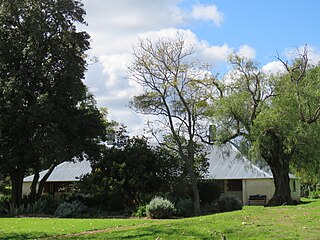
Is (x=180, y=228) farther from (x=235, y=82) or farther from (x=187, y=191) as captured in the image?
(x=235, y=82)

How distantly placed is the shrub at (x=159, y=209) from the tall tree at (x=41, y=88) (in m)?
7.52

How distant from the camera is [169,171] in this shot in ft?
98.7

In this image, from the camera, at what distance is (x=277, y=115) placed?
28.1m

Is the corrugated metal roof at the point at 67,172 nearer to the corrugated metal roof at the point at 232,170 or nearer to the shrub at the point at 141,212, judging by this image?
the corrugated metal roof at the point at 232,170

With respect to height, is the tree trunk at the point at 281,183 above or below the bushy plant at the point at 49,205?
above

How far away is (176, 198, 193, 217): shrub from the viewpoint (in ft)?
81.4

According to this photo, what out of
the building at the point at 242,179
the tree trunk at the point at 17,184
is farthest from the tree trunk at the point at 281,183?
the tree trunk at the point at 17,184

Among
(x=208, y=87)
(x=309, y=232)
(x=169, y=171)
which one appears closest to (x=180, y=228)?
(x=309, y=232)

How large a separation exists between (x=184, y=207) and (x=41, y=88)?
1159cm

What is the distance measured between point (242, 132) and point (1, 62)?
15.6 metres

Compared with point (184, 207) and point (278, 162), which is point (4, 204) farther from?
point (278, 162)

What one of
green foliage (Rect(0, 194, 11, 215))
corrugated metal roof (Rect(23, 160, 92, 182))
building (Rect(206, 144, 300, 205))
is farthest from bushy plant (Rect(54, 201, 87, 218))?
corrugated metal roof (Rect(23, 160, 92, 182))

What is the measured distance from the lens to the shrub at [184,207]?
2481cm

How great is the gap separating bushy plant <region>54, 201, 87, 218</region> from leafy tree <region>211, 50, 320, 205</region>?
995 cm
